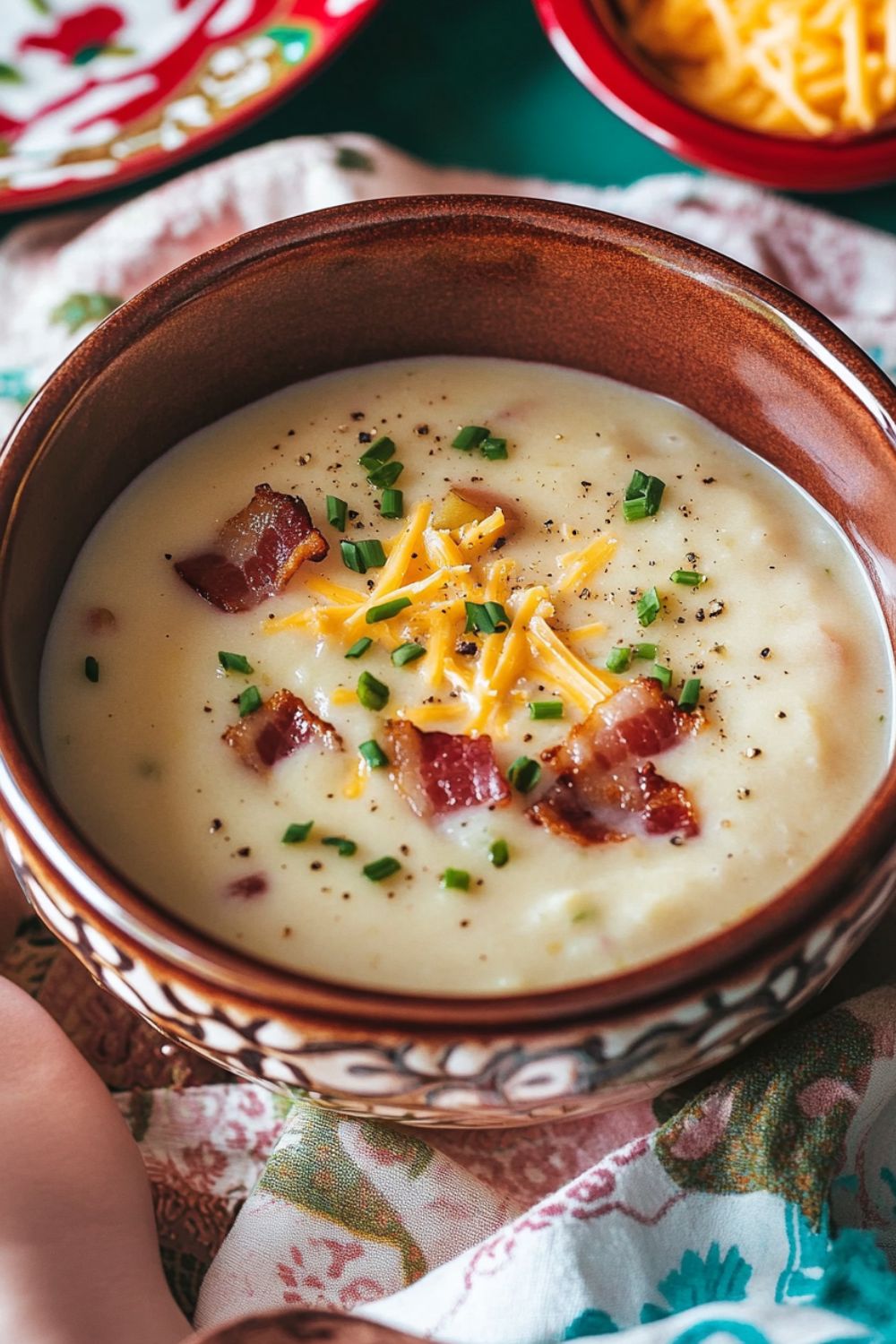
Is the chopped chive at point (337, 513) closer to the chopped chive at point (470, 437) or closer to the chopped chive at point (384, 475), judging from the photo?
the chopped chive at point (384, 475)

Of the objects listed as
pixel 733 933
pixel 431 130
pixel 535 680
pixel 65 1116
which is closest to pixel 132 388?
pixel 535 680

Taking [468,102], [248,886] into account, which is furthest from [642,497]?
[468,102]

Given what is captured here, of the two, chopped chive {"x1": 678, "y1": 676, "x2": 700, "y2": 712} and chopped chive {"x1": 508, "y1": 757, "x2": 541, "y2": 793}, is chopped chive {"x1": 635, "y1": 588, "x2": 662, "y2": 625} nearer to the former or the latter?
chopped chive {"x1": 678, "y1": 676, "x2": 700, "y2": 712}

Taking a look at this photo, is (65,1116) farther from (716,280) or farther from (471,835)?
(716,280)

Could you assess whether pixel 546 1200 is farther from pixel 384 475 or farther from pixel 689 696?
pixel 384 475

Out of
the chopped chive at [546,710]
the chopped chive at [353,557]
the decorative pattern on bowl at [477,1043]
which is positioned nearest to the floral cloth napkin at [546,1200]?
the decorative pattern on bowl at [477,1043]

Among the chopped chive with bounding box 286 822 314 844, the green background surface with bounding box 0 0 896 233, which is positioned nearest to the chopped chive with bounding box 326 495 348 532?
the chopped chive with bounding box 286 822 314 844
